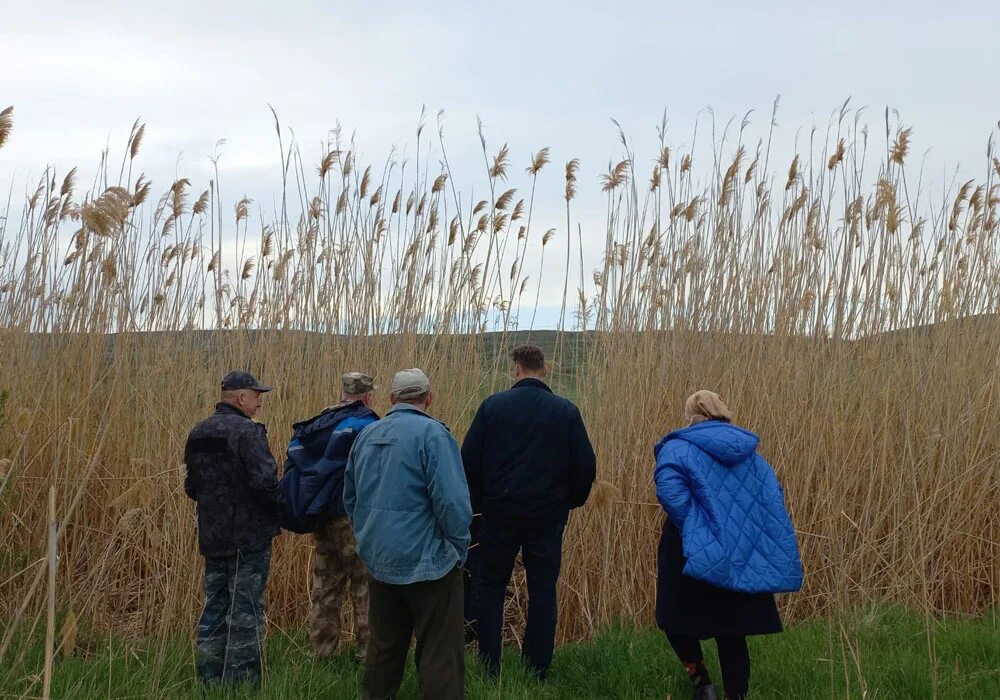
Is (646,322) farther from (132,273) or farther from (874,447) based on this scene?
(132,273)

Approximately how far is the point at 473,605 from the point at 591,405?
5.32 feet

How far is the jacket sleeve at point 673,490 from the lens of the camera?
355 cm

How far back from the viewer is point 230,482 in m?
3.92

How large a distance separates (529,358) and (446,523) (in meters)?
1.26

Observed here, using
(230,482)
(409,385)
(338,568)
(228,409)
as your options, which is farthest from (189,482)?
(409,385)

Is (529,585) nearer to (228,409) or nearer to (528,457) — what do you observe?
(528,457)

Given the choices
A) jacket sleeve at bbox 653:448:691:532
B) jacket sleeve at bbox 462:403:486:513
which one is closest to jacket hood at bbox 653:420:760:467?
jacket sleeve at bbox 653:448:691:532

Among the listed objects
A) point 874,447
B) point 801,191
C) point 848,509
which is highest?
point 801,191

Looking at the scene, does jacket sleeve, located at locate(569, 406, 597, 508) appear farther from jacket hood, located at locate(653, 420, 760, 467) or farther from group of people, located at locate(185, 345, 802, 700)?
jacket hood, located at locate(653, 420, 760, 467)

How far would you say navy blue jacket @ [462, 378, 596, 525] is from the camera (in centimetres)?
413

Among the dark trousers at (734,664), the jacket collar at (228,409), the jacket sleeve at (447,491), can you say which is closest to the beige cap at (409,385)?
the jacket sleeve at (447,491)

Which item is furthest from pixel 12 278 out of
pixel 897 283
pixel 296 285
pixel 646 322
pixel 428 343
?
pixel 897 283

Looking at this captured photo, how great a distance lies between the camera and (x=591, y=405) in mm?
5531

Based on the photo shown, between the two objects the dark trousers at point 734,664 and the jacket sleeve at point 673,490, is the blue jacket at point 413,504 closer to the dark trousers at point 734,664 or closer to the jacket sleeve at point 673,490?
the jacket sleeve at point 673,490
